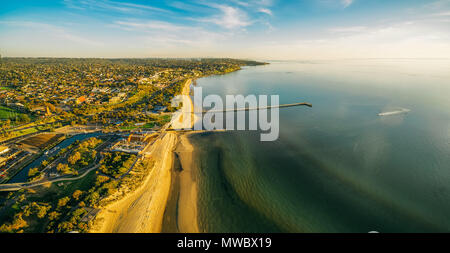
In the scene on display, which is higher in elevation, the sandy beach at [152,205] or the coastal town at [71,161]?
the coastal town at [71,161]

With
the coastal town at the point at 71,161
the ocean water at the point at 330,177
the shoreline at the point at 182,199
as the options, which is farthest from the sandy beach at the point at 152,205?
the ocean water at the point at 330,177

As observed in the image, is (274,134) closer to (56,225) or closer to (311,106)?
(311,106)

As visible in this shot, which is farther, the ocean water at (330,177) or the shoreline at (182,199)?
the ocean water at (330,177)

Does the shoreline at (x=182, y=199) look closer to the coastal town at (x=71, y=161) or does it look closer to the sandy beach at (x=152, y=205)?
the sandy beach at (x=152, y=205)

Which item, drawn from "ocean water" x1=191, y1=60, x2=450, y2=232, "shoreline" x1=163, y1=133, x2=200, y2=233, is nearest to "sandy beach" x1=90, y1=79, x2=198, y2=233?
"shoreline" x1=163, y1=133, x2=200, y2=233

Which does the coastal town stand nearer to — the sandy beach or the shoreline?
the sandy beach

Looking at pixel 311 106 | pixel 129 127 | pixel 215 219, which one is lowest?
pixel 215 219

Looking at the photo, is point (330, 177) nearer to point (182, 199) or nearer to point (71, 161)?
point (182, 199)
